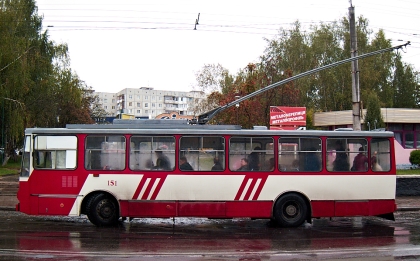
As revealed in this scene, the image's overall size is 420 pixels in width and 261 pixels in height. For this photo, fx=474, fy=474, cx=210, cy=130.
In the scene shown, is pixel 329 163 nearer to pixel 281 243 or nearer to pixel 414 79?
pixel 281 243

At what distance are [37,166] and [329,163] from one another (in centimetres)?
816

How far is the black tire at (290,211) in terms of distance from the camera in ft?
43.2

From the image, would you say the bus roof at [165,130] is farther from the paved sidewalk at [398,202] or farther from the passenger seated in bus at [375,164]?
the paved sidewalk at [398,202]

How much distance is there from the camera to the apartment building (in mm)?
125625

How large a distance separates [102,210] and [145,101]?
11758 centimetres

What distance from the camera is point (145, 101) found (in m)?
129

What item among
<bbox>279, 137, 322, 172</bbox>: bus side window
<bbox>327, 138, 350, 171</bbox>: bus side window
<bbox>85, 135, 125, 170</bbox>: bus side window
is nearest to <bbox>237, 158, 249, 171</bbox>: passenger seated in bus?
<bbox>279, 137, 322, 172</bbox>: bus side window

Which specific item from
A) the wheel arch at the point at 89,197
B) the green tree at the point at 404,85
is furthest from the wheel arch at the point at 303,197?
the green tree at the point at 404,85

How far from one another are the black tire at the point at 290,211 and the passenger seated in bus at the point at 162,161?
3.21 m

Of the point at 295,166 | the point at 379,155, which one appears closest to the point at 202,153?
the point at 295,166

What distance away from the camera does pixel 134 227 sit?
1310 cm

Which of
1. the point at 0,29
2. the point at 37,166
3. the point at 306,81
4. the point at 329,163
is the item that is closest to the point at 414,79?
the point at 306,81

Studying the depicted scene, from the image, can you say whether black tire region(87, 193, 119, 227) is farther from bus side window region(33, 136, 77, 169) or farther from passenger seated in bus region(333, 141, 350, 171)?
passenger seated in bus region(333, 141, 350, 171)

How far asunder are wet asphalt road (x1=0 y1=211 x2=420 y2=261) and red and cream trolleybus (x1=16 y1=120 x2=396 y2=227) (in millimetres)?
564
